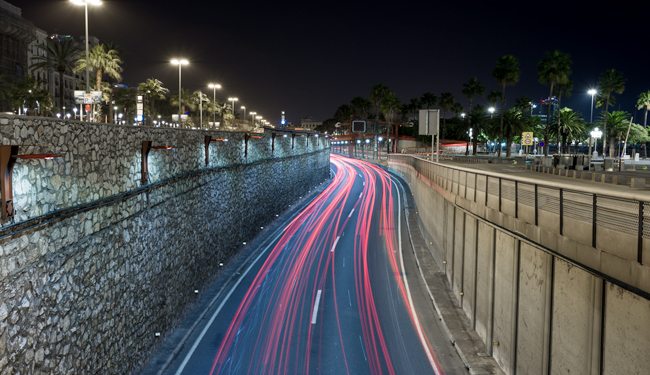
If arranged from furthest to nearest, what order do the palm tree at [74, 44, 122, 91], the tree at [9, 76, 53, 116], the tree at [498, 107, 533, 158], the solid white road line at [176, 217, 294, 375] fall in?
the tree at [498, 107, 533, 158] < the tree at [9, 76, 53, 116] < the palm tree at [74, 44, 122, 91] < the solid white road line at [176, 217, 294, 375]

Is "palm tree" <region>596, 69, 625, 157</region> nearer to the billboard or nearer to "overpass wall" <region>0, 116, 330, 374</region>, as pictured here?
the billboard

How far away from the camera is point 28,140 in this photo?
9562 millimetres

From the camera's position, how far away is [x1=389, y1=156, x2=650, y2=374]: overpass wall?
862 cm

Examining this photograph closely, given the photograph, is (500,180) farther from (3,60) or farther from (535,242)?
(3,60)

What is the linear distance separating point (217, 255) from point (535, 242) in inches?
654

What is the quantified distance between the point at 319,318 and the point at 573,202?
1161 cm

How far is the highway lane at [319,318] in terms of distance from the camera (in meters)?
16.2

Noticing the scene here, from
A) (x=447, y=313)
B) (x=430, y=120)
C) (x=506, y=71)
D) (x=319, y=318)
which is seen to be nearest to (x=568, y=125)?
(x=506, y=71)

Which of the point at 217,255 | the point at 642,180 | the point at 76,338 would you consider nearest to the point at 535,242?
the point at 76,338

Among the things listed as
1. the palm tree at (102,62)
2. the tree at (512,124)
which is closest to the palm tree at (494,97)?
the tree at (512,124)

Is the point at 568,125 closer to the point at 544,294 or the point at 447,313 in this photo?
the point at 447,313

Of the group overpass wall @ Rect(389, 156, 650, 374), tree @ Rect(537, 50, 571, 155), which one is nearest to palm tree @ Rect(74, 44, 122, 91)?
overpass wall @ Rect(389, 156, 650, 374)

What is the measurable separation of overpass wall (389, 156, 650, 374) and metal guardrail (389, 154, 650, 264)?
0.14 metres

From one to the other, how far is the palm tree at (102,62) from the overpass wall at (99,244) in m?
34.8
